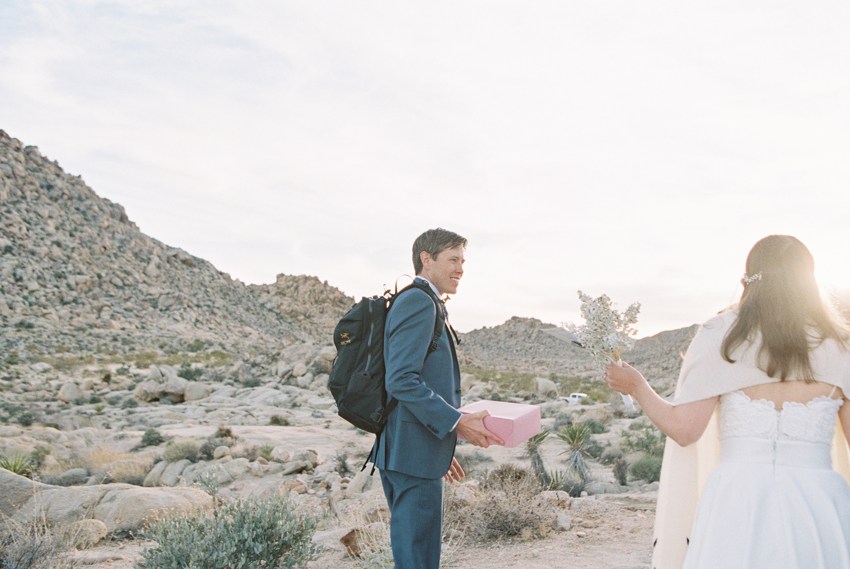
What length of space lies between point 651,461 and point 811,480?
8.44 meters

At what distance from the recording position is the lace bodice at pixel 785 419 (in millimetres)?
1873

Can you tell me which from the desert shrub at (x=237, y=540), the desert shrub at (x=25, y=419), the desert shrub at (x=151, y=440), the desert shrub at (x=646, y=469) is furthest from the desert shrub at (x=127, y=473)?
the desert shrub at (x=646, y=469)

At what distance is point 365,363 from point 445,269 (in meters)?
0.58

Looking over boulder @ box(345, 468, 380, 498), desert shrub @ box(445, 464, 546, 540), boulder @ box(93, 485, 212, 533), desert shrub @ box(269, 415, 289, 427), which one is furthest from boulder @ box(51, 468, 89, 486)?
desert shrub @ box(445, 464, 546, 540)

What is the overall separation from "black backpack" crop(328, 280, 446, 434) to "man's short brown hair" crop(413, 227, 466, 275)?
184 millimetres

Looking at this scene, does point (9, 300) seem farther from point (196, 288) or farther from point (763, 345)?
point (763, 345)

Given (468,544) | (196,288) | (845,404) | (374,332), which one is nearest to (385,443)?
(374,332)

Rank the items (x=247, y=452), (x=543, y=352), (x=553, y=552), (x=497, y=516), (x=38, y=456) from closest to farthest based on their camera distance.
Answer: (x=553, y=552)
(x=497, y=516)
(x=38, y=456)
(x=247, y=452)
(x=543, y=352)

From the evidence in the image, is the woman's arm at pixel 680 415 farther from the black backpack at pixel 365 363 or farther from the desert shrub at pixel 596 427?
the desert shrub at pixel 596 427

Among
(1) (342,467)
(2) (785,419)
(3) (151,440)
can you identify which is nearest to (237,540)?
(2) (785,419)

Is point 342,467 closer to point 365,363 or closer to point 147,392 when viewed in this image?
point 365,363

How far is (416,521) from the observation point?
2.43m

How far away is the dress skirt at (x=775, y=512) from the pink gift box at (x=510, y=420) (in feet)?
2.47

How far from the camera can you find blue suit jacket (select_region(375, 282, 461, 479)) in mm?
2402
